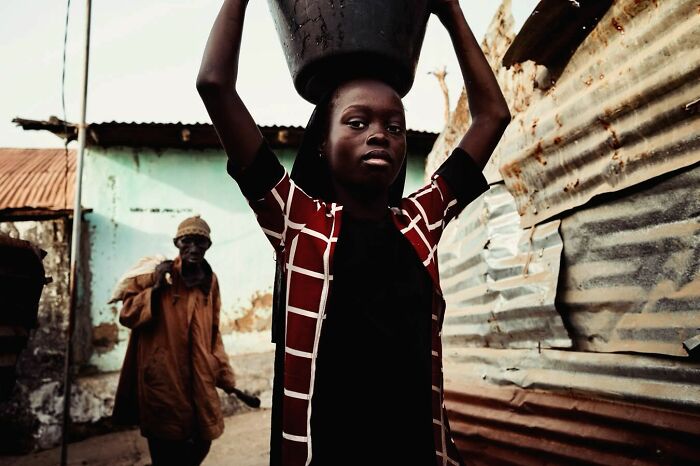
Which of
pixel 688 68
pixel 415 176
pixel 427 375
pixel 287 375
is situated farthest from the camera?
pixel 415 176

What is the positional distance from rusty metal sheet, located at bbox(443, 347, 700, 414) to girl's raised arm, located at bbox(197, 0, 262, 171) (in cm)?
207

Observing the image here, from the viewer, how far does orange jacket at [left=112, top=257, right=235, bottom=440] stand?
4.04 meters

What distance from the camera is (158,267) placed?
4453 mm

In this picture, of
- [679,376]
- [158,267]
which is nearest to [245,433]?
[158,267]

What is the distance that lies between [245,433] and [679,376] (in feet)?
19.0

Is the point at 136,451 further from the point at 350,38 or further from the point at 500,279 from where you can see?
the point at 350,38

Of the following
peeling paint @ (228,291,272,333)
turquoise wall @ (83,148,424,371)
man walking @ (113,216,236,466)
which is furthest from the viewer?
peeling paint @ (228,291,272,333)

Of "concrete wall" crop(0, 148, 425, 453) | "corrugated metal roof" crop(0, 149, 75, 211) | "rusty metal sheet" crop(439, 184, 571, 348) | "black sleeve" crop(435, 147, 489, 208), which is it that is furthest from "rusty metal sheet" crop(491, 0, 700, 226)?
"corrugated metal roof" crop(0, 149, 75, 211)

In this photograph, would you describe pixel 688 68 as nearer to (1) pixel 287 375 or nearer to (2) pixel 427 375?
(2) pixel 427 375

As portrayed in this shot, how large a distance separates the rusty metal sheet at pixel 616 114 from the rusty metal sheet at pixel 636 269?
112 mm

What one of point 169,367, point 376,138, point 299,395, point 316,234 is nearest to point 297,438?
point 299,395

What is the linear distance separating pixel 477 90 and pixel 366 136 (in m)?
0.54

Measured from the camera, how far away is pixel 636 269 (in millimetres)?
2469

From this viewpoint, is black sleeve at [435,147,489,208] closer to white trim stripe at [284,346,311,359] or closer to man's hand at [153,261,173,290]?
white trim stripe at [284,346,311,359]
